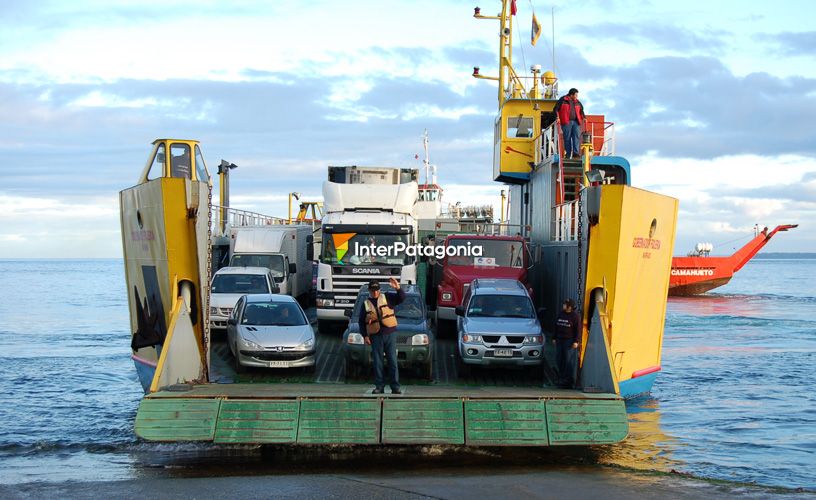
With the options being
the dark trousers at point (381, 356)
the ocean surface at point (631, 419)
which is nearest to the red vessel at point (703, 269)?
the ocean surface at point (631, 419)

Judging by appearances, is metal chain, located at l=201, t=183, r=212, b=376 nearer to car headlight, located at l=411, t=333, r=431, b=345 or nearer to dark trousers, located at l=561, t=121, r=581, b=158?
car headlight, located at l=411, t=333, r=431, b=345

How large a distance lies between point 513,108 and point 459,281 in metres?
11.0

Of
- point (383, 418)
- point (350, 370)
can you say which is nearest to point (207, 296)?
point (350, 370)

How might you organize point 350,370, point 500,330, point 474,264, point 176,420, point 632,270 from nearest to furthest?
1. point 176,420
2. point 632,270
3. point 350,370
4. point 500,330
5. point 474,264

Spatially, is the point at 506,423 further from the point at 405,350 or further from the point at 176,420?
the point at 176,420

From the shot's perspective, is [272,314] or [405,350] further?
[272,314]

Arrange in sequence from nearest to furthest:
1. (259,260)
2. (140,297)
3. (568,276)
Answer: (140,297) < (568,276) < (259,260)

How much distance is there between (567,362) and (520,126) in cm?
1592

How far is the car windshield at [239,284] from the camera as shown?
21500 mm

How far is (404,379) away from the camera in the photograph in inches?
633

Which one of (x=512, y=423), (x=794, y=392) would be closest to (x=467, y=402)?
(x=512, y=423)

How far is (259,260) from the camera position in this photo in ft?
84.3

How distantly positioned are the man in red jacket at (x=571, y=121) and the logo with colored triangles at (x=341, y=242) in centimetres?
613

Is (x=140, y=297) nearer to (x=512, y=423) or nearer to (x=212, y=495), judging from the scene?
(x=212, y=495)
